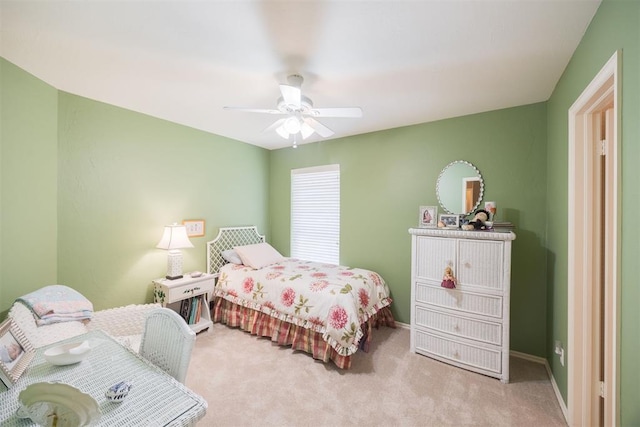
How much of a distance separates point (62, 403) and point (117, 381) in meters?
0.40

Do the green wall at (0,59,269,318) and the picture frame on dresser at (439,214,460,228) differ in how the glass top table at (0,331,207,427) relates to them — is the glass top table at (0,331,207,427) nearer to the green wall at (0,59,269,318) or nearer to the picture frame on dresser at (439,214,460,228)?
the green wall at (0,59,269,318)

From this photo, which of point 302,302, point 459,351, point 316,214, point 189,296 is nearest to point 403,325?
point 459,351

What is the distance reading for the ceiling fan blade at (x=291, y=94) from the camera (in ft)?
5.75

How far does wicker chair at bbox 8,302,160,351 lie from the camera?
1.54 meters

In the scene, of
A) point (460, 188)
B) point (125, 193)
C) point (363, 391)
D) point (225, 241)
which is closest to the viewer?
point (363, 391)

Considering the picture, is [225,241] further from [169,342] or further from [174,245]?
[169,342]

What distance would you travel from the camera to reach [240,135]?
3.72 m

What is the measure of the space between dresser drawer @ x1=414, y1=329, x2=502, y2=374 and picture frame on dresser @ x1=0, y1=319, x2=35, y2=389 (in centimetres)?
287

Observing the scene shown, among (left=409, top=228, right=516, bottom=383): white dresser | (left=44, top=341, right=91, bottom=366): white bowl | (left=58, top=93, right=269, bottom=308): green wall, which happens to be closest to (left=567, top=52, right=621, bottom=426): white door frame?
(left=409, top=228, right=516, bottom=383): white dresser

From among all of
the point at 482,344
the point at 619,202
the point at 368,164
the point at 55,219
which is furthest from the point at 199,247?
the point at 619,202

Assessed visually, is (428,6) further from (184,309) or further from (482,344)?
(184,309)

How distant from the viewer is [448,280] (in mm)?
2420

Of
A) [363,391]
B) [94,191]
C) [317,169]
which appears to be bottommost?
[363,391]

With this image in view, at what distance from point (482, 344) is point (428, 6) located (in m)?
2.65
